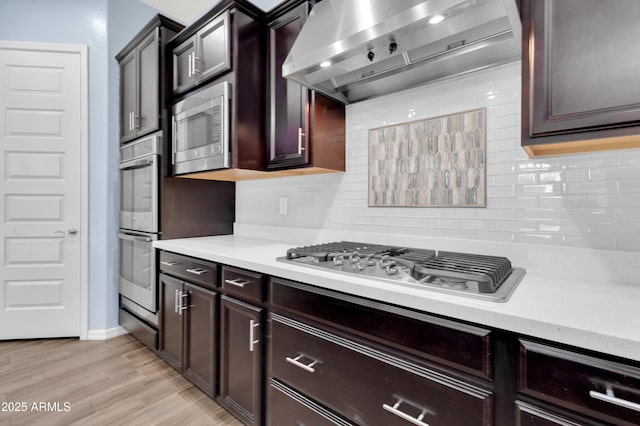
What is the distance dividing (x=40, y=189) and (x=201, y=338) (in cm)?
214

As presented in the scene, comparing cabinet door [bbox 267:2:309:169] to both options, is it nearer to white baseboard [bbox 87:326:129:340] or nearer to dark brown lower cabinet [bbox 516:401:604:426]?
dark brown lower cabinet [bbox 516:401:604:426]

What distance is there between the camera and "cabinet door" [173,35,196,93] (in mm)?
2170

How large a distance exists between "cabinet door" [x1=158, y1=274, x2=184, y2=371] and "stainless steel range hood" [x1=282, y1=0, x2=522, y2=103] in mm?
1542

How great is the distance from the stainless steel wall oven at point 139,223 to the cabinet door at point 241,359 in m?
0.92

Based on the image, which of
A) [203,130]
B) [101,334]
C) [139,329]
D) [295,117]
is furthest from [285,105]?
[101,334]

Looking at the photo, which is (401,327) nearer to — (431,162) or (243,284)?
(243,284)

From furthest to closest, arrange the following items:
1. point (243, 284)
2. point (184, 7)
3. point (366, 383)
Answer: point (184, 7), point (243, 284), point (366, 383)

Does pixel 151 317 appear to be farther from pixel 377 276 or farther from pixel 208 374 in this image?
pixel 377 276

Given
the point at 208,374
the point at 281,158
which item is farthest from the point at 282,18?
the point at 208,374

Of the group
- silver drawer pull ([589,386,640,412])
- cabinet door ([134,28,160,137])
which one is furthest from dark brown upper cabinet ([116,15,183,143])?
silver drawer pull ([589,386,640,412])

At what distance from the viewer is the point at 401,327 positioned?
0.97 metres

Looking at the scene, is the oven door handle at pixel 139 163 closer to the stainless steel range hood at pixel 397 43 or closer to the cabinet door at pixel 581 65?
the stainless steel range hood at pixel 397 43

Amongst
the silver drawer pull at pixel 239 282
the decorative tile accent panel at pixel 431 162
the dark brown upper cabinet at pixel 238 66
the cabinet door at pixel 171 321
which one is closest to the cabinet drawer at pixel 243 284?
the silver drawer pull at pixel 239 282

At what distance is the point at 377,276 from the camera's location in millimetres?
1106
